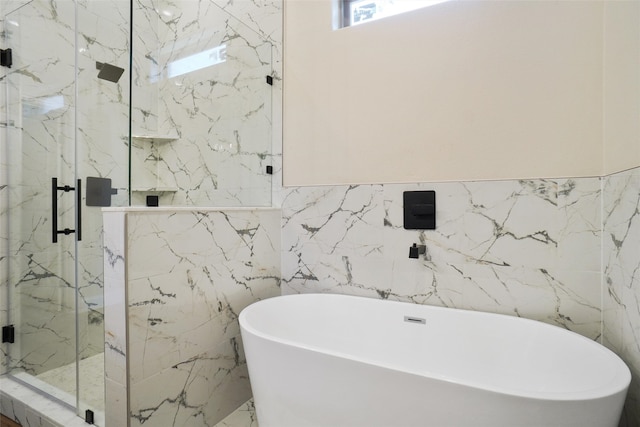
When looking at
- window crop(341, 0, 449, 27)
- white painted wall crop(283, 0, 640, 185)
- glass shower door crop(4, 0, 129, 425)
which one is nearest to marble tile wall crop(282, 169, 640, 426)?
white painted wall crop(283, 0, 640, 185)

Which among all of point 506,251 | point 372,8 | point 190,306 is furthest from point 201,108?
point 506,251

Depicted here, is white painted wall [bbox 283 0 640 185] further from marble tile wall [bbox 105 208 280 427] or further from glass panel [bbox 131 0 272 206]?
marble tile wall [bbox 105 208 280 427]

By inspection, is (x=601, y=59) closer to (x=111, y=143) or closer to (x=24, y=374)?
(x=111, y=143)

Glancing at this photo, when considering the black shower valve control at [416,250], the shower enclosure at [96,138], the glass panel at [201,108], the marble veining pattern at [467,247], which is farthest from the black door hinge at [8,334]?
the black shower valve control at [416,250]

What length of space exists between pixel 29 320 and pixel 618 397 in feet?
9.56

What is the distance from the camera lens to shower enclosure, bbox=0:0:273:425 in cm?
→ 169

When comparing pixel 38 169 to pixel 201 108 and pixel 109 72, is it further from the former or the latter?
pixel 201 108

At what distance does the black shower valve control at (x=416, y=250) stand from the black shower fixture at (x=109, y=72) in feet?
6.26

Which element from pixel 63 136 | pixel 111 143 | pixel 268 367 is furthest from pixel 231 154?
pixel 268 367

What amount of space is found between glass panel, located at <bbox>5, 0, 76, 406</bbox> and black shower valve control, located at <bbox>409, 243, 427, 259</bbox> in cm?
198

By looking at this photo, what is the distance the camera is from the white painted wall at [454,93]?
151 centimetres

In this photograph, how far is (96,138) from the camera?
6.16 feet

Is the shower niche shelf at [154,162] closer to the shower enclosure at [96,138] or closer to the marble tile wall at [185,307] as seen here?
the shower enclosure at [96,138]

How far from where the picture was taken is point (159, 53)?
2.57 meters
